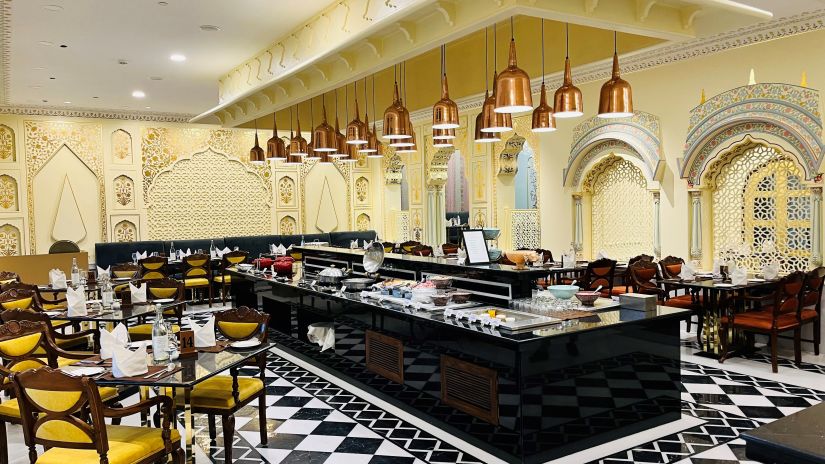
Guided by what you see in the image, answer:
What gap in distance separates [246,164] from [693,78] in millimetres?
9651

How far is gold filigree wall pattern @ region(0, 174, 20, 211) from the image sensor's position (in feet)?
38.5

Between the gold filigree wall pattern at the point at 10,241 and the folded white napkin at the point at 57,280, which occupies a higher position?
the gold filigree wall pattern at the point at 10,241

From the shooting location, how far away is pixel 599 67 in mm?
8992

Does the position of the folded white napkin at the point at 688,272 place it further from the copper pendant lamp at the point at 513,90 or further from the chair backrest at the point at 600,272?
the copper pendant lamp at the point at 513,90

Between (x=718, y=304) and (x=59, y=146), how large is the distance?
12.0 metres

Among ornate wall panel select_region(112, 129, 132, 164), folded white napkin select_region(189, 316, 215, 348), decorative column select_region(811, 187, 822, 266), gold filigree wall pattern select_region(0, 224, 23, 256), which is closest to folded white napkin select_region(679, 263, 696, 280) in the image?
decorative column select_region(811, 187, 822, 266)

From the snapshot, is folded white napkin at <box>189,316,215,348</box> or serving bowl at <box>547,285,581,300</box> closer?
folded white napkin at <box>189,316,215,348</box>

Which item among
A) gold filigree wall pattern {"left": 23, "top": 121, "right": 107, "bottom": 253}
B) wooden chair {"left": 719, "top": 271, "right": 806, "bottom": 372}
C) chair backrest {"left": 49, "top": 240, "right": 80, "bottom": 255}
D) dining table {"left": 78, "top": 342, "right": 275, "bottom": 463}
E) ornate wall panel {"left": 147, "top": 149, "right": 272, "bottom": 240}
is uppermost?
gold filigree wall pattern {"left": 23, "top": 121, "right": 107, "bottom": 253}

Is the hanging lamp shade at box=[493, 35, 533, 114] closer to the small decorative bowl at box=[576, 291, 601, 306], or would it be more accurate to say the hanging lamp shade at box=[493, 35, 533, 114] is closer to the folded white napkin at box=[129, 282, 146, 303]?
the small decorative bowl at box=[576, 291, 601, 306]

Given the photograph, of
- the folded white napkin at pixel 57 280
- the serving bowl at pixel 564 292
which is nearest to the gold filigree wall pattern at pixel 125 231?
the folded white napkin at pixel 57 280

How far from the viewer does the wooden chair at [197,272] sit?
10.9 meters

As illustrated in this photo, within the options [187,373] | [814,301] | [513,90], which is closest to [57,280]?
[187,373]

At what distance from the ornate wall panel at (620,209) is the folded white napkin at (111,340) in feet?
23.8

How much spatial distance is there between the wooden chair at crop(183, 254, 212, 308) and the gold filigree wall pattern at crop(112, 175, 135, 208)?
9.47ft
